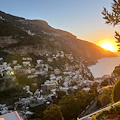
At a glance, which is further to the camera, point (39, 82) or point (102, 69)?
point (102, 69)

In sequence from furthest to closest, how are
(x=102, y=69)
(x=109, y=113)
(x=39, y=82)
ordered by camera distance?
(x=102, y=69)
(x=39, y=82)
(x=109, y=113)

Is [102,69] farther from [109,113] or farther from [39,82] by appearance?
[109,113]

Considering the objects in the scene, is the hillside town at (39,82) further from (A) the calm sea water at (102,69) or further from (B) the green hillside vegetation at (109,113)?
(A) the calm sea water at (102,69)

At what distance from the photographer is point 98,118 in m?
2.73

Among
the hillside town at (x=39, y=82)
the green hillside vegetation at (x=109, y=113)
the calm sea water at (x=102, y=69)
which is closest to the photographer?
the green hillside vegetation at (x=109, y=113)

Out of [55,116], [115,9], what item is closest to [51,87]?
[55,116]

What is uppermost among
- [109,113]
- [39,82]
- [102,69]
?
[109,113]

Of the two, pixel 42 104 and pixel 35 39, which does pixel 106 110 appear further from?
pixel 35 39

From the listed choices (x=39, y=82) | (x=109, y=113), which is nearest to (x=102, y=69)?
(x=39, y=82)

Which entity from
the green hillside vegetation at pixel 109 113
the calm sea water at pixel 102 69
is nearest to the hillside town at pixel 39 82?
the green hillside vegetation at pixel 109 113

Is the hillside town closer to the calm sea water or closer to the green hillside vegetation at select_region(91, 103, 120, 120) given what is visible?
the green hillside vegetation at select_region(91, 103, 120, 120)

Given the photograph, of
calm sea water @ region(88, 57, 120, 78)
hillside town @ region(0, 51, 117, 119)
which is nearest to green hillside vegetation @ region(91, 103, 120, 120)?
hillside town @ region(0, 51, 117, 119)

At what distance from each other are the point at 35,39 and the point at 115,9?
106ft

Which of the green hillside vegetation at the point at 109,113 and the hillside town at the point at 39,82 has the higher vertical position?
the green hillside vegetation at the point at 109,113
